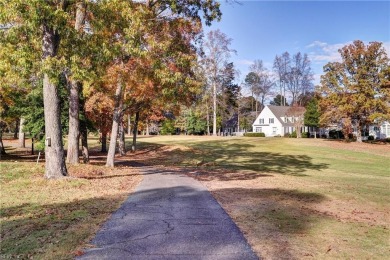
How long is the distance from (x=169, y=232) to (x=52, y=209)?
3580 millimetres

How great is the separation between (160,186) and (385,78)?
45395 mm

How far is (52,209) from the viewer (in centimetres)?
845

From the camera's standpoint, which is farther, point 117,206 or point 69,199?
point 69,199

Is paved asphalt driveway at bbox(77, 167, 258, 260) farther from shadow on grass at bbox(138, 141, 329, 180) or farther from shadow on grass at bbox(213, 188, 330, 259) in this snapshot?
shadow on grass at bbox(138, 141, 329, 180)

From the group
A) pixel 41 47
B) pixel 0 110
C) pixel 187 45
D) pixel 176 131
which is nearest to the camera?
pixel 41 47

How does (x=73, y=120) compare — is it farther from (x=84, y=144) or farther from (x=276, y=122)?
(x=276, y=122)

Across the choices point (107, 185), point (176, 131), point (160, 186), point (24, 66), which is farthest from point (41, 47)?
point (176, 131)

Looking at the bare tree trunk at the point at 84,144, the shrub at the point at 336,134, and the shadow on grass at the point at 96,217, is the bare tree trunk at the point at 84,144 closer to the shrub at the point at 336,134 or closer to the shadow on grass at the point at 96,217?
the shadow on grass at the point at 96,217

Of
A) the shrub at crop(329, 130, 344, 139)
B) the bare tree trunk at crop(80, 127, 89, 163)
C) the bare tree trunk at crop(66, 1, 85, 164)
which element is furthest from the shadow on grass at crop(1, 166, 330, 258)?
the shrub at crop(329, 130, 344, 139)

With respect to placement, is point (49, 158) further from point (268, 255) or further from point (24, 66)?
point (268, 255)

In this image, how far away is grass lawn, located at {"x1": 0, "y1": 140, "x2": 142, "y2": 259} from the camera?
5.75 m

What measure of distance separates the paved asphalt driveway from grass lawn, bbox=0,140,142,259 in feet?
1.42

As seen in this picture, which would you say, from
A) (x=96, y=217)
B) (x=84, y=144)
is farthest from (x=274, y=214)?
(x=84, y=144)

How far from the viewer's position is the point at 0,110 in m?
22.0
